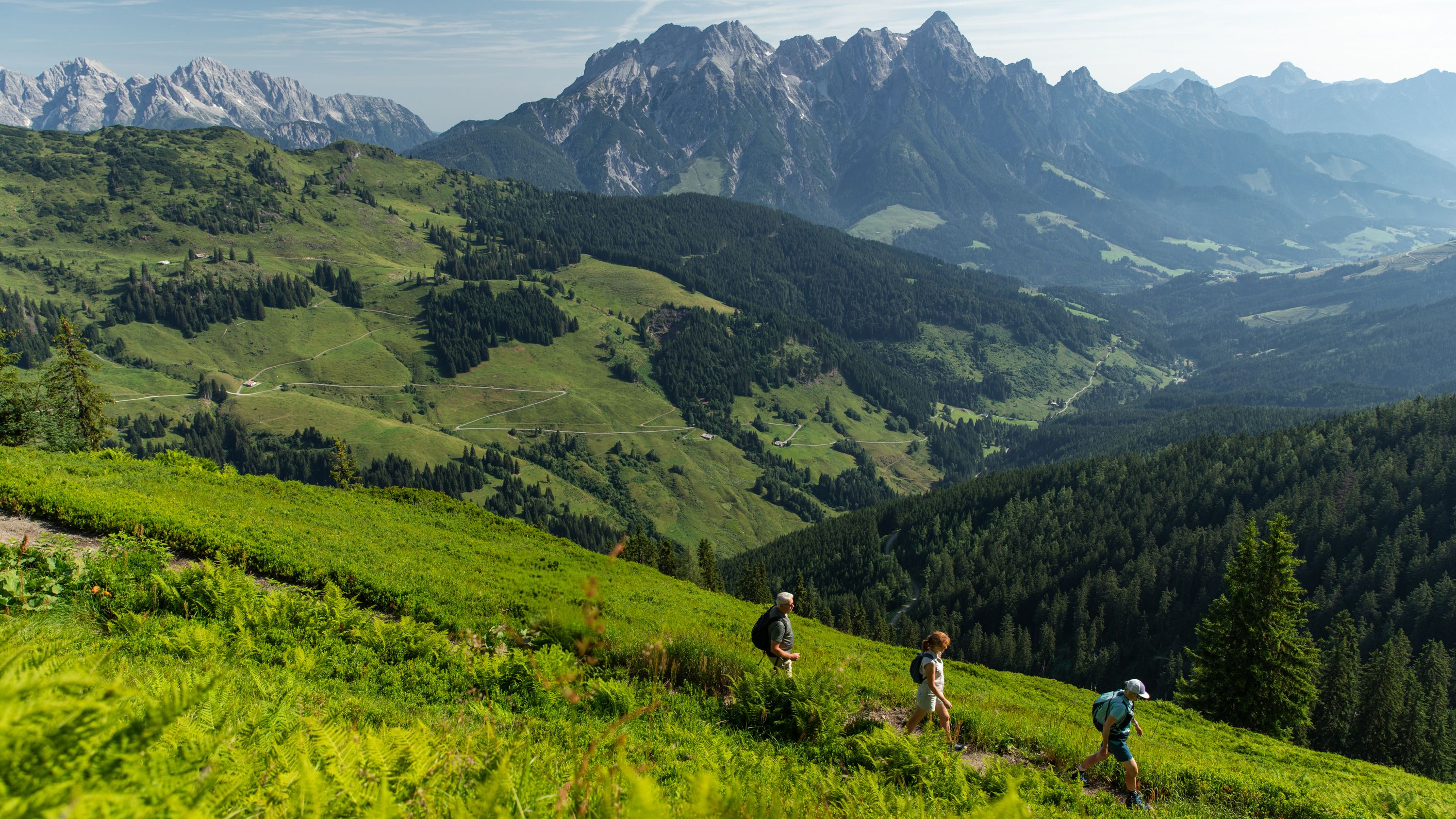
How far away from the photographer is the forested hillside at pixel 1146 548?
12312 cm

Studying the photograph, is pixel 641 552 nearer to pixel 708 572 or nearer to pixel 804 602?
pixel 708 572

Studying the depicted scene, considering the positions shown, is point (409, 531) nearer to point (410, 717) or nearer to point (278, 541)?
point (278, 541)

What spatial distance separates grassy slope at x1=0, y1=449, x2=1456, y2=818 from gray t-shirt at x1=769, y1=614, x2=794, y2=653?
0.73 metres

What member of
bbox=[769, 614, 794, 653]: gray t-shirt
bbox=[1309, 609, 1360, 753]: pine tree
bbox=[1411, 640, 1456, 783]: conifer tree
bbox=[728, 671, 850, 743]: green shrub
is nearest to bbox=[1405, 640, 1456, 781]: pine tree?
bbox=[1411, 640, 1456, 783]: conifer tree

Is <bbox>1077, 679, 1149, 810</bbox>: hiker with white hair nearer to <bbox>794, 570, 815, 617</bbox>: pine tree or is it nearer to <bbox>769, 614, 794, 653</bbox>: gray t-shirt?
<bbox>769, 614, 794, 653</bbox>: gray t-shirt

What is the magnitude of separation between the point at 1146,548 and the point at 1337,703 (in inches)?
3506

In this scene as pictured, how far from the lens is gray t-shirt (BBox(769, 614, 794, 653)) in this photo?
51.9ft

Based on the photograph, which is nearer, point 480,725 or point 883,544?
point 480,725

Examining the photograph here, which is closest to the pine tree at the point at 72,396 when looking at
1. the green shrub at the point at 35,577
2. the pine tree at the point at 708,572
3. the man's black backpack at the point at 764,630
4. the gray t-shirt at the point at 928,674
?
the green shrub at the point at 35,577

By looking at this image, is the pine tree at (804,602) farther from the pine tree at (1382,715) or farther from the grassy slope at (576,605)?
the grassy slope at (576,605)

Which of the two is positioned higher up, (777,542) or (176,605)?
(176,605)

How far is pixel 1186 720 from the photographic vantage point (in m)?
32.0

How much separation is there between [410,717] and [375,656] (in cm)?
484

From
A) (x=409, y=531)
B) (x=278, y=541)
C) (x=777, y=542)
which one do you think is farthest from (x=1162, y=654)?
(x=278, y=541)
